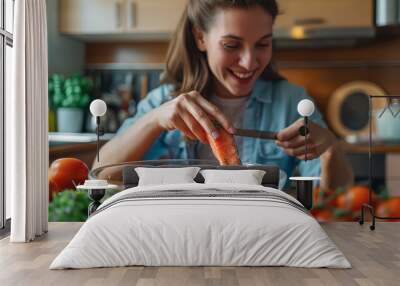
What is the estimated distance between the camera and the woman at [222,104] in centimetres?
623

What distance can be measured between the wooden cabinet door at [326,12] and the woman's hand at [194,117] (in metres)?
1.07

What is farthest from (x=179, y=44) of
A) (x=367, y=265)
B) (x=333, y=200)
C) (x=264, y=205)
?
(x=367, y=265)

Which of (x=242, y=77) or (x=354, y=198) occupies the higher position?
(x=242, y=77)

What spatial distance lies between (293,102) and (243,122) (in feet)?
1.74

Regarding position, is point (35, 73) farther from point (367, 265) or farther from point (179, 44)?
point (367, 265)

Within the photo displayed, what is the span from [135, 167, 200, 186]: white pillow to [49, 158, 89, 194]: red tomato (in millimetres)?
651

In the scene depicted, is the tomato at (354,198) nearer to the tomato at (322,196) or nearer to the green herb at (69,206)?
the tomato at (322,196)

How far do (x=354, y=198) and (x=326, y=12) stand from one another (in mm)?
1758

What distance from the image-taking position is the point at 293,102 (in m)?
6.47

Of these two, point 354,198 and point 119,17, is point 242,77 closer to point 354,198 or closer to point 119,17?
point 119,17

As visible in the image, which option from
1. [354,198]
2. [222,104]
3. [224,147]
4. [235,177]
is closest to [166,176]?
[235,177]

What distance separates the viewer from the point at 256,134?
6344mm

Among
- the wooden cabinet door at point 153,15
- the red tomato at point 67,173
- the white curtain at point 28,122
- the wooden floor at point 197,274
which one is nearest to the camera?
the wooden floor at point 197,274

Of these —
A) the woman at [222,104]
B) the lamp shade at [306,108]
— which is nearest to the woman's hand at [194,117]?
the woman at [222,104]
